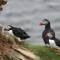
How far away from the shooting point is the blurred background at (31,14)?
1181 inches

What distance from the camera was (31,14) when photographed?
3481cm

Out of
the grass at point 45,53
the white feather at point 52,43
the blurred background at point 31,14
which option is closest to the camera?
the grass at point 45,53

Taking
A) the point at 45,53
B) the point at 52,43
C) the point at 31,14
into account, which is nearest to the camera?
the point at 45,53

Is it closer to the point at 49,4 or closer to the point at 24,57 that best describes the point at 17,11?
the point at 49,4

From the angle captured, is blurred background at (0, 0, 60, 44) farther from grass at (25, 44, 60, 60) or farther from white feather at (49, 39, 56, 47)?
grass at (25, 44, 60, 60)

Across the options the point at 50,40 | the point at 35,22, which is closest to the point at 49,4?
the point at 35,22

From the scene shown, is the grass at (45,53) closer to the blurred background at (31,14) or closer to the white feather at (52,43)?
the white feather at (52,43)

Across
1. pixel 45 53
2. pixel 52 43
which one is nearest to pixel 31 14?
pixel 52 43

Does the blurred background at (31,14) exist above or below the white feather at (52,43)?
below

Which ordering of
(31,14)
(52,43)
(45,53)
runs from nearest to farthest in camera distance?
(45,53), (52,43), (31,14)

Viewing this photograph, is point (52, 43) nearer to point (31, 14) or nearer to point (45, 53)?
point (45, 53)

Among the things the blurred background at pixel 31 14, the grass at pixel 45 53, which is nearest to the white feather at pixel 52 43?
the grass at pixel 45 53

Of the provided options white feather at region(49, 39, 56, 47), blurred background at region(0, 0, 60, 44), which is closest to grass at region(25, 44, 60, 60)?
white feather at region(49, 39, 56, 47)

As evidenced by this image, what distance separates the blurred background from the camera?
30.0 meters
